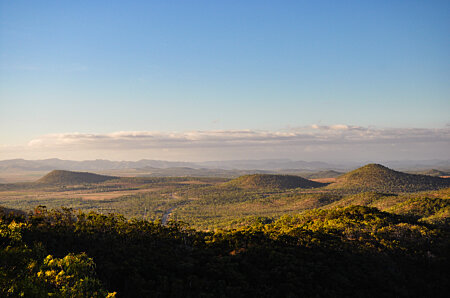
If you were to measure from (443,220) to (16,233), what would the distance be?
271ft

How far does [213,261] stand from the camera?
122ft

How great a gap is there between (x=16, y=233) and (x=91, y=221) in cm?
1769

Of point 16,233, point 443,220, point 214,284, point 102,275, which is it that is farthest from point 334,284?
Answer: point 443,220

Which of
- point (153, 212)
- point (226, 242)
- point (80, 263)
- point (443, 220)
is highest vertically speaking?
point (80, 263)

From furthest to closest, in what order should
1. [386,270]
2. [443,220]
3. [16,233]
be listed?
[443,220]
[386,270]
[16,233]

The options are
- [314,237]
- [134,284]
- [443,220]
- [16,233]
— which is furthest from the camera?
[443,220]

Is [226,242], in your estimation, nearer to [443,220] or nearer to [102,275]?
[102,275]

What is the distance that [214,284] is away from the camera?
105 feet

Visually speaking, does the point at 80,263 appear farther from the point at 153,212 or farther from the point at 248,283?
the point at 153,212

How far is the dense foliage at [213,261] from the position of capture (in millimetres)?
25562

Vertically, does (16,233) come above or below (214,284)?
above

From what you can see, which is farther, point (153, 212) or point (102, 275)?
point (153, 212)

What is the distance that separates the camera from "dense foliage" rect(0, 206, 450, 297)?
→ 1006 inches

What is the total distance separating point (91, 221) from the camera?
1940 inches
